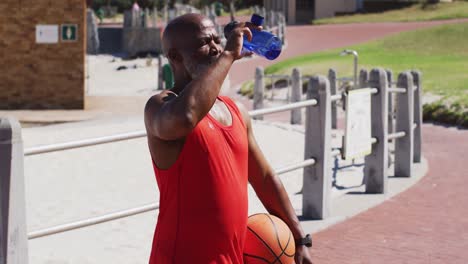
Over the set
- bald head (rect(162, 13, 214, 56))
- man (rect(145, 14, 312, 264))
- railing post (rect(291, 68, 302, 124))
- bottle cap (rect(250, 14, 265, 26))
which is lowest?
railing post (rect(291, 68, 302, 124))

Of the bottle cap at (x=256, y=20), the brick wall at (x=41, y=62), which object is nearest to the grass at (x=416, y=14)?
the brick wall at (x=41, y=62)

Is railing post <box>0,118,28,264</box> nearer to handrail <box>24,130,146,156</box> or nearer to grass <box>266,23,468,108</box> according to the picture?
handrail <box>24,130,146,156</box>

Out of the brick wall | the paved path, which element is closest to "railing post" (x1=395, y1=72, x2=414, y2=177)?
the paved path

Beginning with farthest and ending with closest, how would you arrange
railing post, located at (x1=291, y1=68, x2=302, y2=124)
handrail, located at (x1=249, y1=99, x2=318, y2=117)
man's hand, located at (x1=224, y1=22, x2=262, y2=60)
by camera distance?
railing post, located at (x1=291, y1=68, x2=302, y2=124) → handrail, located at (x1=249, y1=99, x2=318, y2=117) → man's hand, located at (x1=224, y1=22, x2=262, y2=60)

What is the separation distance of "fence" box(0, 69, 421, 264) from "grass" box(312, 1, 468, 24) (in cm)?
4369

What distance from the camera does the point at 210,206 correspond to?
151 inches

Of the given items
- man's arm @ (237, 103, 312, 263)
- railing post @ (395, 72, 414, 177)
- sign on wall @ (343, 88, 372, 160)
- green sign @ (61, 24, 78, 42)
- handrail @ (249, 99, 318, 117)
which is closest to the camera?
man's arm @ (237, 103, 312, 263)

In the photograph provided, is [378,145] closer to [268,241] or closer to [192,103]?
[268,241]

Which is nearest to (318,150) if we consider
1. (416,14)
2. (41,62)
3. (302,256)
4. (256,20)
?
(302,256)

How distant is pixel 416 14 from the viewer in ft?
194

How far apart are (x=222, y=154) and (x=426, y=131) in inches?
612

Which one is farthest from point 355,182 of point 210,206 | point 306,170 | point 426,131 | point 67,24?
point 67,24

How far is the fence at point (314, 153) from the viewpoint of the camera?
5.63 meters

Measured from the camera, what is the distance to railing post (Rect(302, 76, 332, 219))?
953cm
